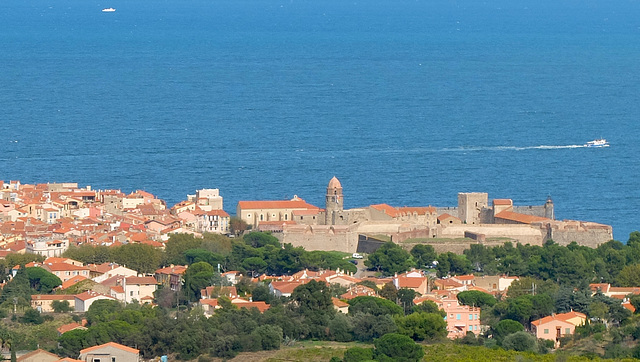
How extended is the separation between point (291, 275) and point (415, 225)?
417 inches

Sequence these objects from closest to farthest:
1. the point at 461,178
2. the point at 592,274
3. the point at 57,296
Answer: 1. the point at 57,296
2. the point at 592,274
3. the point at 461,178

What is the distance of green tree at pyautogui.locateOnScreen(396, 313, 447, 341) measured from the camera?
45.8 m

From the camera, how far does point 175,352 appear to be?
43781 millimetres

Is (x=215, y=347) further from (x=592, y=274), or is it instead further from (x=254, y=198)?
(x=254, y=198)

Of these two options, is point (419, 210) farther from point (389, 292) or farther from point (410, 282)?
point (389, 292)

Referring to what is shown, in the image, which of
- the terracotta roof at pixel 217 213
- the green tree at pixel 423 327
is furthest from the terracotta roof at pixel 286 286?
the terracotta roof at pixel 217 213

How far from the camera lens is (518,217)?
222 feet

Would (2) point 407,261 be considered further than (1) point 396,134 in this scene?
No

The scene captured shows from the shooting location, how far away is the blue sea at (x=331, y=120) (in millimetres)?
85688

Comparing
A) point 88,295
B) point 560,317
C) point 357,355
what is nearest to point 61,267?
point 88,295

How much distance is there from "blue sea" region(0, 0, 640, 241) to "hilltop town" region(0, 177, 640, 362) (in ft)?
30.9

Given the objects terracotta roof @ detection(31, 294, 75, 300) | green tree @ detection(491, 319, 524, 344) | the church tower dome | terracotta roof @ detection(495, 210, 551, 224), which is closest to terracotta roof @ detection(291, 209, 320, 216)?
the church tower dome

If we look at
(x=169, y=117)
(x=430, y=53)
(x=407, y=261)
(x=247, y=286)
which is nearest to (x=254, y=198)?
(x=407, y=261)

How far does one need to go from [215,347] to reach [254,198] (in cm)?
3664
